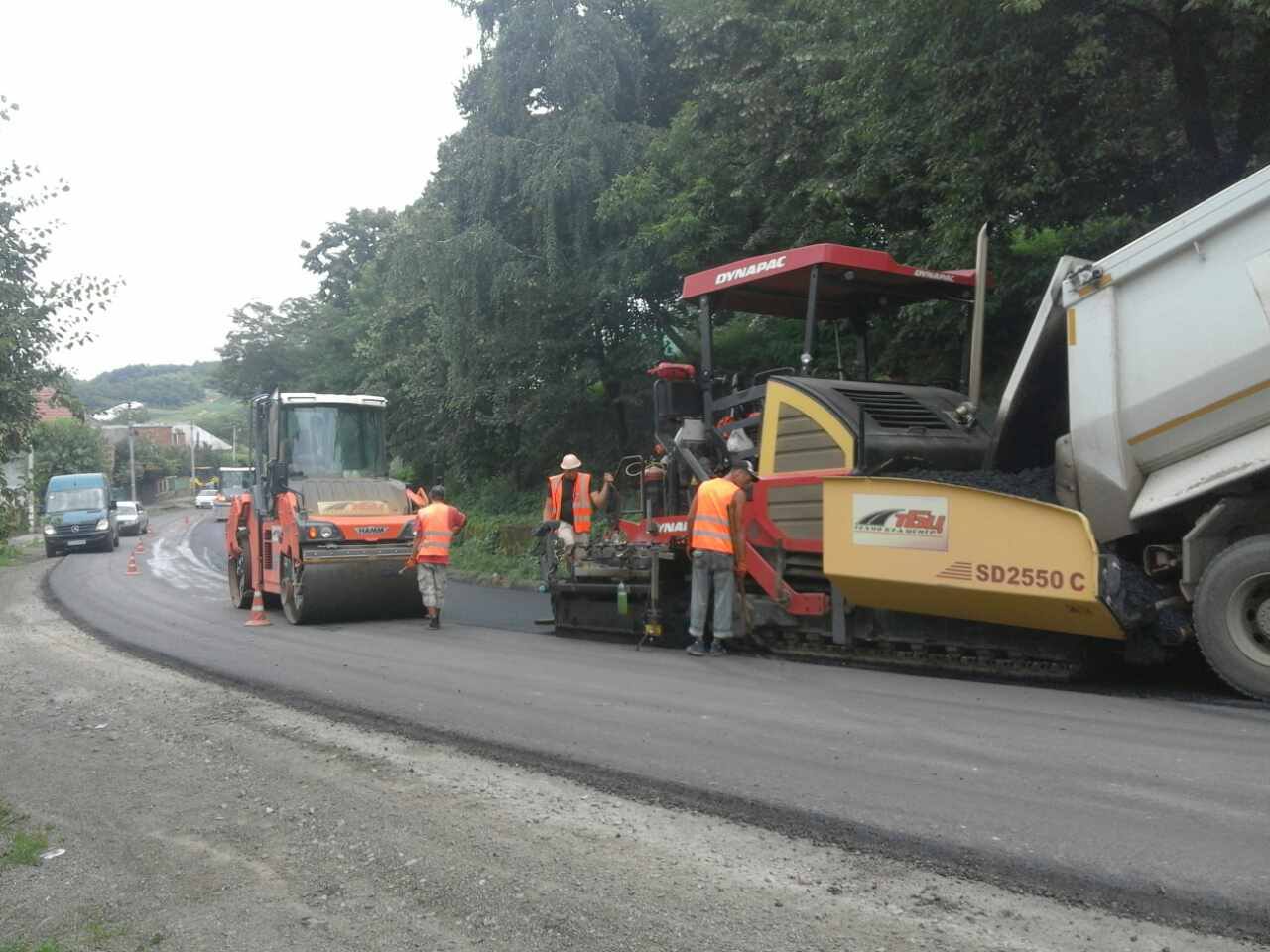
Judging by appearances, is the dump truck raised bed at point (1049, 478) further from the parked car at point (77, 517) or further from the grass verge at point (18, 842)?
the parked car at point (77, 517)

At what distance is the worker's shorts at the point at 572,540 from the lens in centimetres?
1066

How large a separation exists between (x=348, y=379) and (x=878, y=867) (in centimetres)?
2853

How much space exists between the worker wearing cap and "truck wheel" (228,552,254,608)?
475 centimetres

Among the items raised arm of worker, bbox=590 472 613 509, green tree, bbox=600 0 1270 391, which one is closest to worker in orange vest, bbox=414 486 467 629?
raised arm of worker, bbox=590 472 613 509

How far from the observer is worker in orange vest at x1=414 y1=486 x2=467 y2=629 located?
11.7 metres

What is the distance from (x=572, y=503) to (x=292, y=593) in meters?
3.26

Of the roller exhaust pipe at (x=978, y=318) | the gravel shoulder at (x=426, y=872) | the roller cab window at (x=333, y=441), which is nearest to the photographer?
the gravel shoulder at (x=426, y=872)

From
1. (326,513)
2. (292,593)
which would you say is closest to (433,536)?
(326,513)

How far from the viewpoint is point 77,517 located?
2967 cm

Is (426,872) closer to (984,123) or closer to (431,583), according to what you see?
(431,583)

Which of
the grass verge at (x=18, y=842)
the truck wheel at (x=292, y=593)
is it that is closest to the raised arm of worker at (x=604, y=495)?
the truck wheel at (x=292, y=593)

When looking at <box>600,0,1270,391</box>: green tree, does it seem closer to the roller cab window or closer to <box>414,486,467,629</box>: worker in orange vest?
<box>414,486,467,629</box>: worker in orange vest

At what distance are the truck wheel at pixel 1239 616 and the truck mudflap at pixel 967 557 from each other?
46 centimetres

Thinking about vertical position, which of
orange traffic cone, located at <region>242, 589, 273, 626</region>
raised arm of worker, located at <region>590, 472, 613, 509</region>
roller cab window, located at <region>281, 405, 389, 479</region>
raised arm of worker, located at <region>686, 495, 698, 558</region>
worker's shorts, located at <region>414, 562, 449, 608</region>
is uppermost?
roller cab window, located at <region>281, 405, 389, 479</region>
